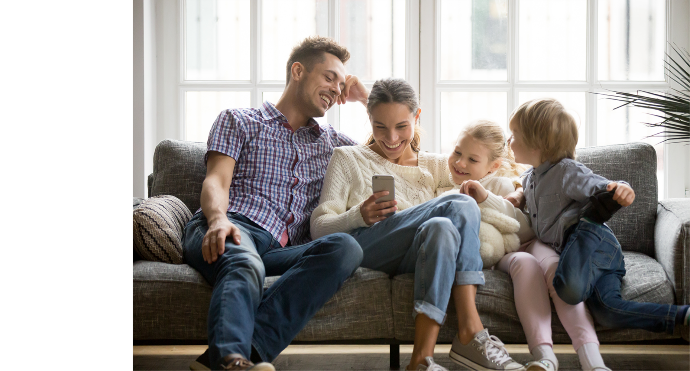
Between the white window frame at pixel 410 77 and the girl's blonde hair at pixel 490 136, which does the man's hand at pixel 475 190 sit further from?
the white window frame at pixel 410 77

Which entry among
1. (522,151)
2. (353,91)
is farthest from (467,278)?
(353,91)

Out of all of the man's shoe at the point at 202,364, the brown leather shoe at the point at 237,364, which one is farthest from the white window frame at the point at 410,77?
the brown leather shoe at the point at 237,364

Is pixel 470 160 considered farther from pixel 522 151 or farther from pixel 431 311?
pixel 431 311

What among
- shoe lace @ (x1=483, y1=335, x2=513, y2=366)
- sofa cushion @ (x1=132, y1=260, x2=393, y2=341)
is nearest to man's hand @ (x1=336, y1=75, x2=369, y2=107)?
sofa cushion @ (x1=132, y1=260, x2=393, y2=341)

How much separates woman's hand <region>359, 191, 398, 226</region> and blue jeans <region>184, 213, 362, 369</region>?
16 cm

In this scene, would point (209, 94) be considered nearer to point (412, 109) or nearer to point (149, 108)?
point (149, 108)

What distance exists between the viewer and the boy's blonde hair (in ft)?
5.49

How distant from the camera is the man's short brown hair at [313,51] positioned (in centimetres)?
208
